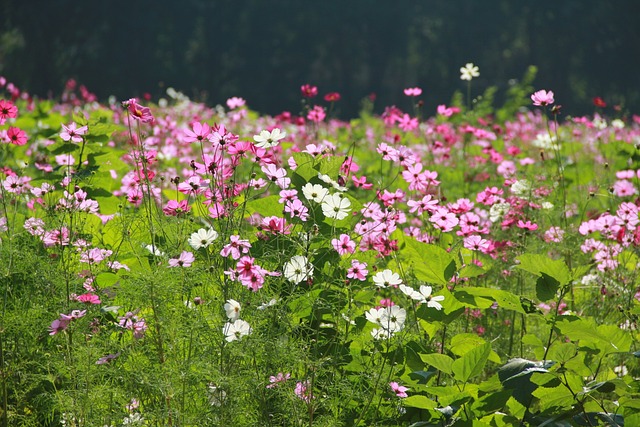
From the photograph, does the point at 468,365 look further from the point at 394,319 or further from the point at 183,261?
the point at 183,261

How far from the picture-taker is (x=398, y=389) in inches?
80.4

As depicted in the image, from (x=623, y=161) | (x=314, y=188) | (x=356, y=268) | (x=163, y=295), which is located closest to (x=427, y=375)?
(x=356, y=268)

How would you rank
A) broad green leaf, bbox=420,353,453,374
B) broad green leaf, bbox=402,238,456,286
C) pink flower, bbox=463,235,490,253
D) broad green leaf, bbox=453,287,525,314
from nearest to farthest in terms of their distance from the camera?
1. broad green leaf, bbox=420,353,453,374
2. broad green leaf, bbox=453,287,525,314
3. broad green leaf, bbox=402,238,456,286
4. pink flower, bbox=463,235,490,253

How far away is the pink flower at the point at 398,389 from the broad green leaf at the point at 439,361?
0.18 metres

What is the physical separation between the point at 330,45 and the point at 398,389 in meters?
16.9

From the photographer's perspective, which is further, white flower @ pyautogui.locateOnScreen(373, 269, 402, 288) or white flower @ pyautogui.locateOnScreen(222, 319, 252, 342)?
white flower @ pyautogui.locateOnScreen(373, 269, 402, 288)

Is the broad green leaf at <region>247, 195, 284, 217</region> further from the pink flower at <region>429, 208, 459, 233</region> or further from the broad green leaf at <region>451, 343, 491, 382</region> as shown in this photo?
the broad green leaf at <region>451, 343, 491, 382</region>

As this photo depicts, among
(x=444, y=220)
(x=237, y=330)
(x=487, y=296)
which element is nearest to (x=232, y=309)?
(x=237, y=330)

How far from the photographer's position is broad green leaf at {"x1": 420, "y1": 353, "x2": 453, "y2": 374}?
1851mm

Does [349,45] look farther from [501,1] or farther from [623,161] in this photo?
[623,161]

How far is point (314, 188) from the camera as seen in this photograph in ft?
6.72

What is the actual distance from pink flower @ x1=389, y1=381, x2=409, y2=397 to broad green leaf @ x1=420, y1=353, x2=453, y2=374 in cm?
18

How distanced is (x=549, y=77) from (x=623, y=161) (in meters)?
13.5

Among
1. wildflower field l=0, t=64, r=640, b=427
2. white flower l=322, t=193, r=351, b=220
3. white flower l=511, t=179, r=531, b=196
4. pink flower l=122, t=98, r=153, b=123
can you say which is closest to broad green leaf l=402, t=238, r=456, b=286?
wildflower field l=0, t=64, r=640, b=427
